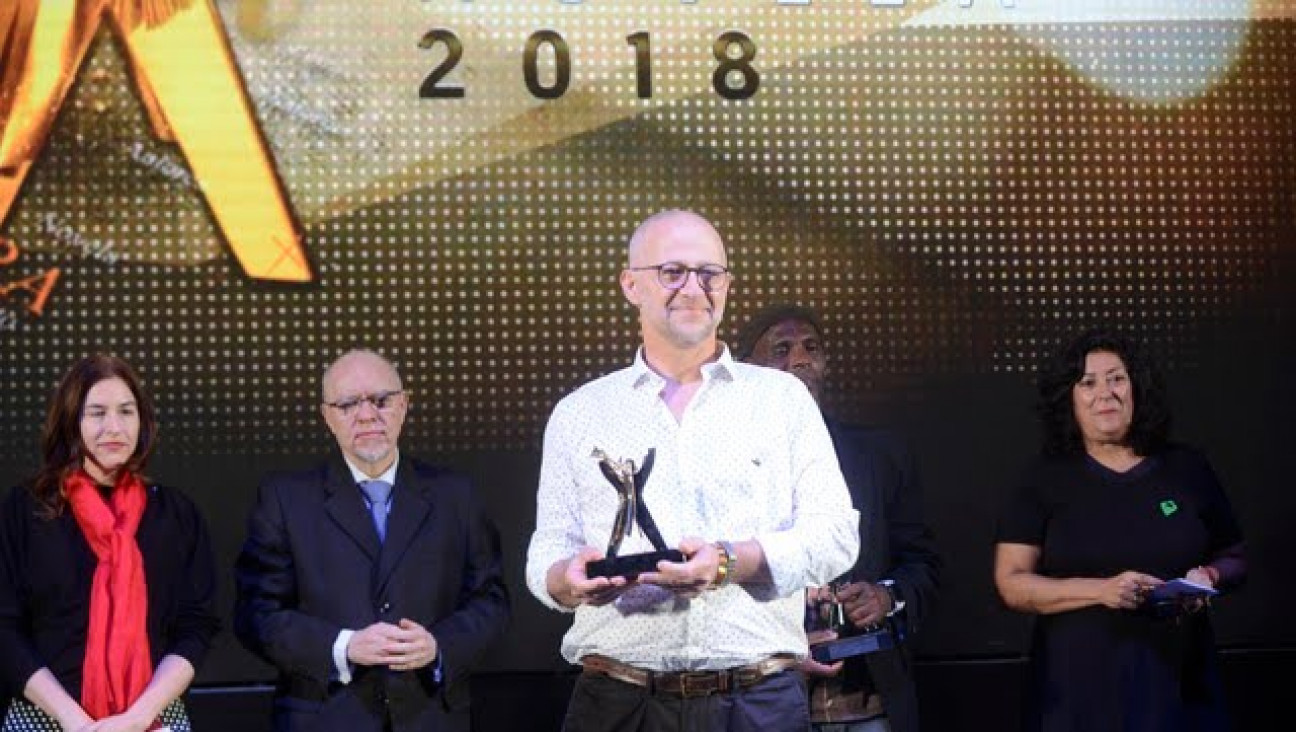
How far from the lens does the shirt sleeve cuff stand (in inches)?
153

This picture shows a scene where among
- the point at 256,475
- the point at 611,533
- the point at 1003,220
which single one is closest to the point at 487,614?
the point at 611,533

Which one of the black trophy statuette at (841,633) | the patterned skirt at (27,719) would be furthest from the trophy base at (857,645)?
A: the patterned skirt at (27,719)

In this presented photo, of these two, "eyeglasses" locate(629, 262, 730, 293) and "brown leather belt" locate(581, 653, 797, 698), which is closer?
"brown leather belt" locate(581, 653, 797, 698)

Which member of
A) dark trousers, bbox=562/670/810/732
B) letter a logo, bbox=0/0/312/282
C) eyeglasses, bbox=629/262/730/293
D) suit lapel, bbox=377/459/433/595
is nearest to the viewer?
dark trousers, bbox=562/670/810/732

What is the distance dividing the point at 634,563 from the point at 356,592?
1242 mm

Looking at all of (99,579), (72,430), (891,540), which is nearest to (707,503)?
(891,540)

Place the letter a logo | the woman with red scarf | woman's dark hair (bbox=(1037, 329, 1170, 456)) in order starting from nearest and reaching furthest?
the woman with red scarf
woman's dark hair (bbox=(1037, 329, 1170, 456))
the letter a logo

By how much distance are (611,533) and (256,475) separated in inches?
92.8

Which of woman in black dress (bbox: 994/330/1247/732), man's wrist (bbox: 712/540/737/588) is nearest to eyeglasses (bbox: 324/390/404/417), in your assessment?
man's wrist (bbox: 712/540/737/588)

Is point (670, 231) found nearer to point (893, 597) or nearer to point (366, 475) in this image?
point (366, 475)

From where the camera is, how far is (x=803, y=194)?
5422mm

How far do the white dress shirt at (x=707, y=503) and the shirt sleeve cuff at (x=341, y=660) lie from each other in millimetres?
792

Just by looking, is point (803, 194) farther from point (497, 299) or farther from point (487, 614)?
point (487, 614)

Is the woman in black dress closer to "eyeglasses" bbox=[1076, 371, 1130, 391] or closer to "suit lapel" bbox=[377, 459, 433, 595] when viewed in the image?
"eyeglasses" bbox=[1076, 371, 1130, 391]
